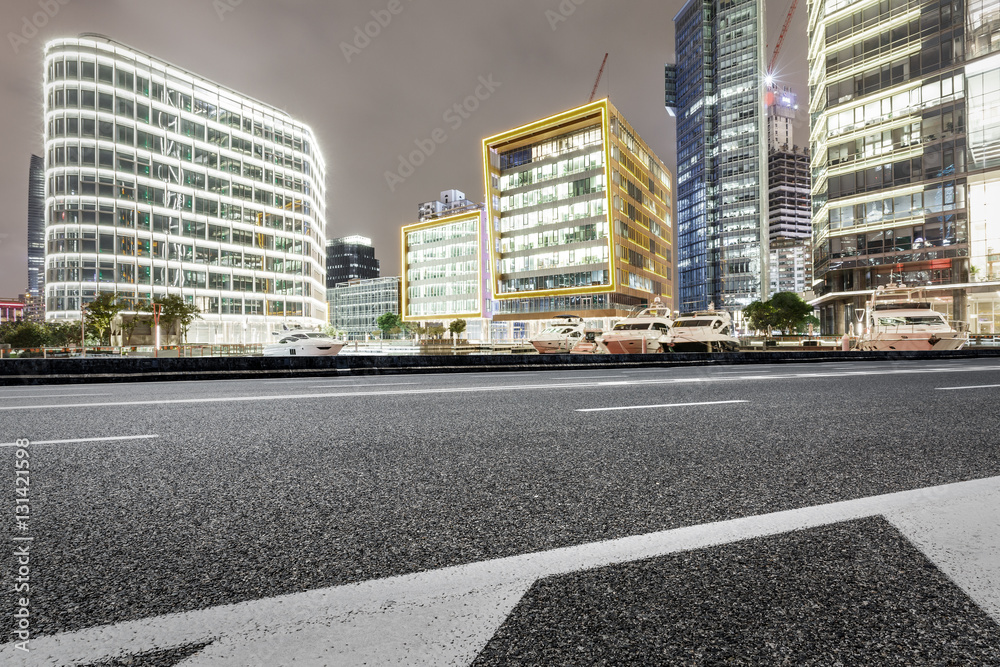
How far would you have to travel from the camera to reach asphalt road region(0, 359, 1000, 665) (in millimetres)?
1477

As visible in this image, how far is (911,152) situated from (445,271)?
254 ft

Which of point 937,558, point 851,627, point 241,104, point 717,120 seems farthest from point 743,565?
point 717,120

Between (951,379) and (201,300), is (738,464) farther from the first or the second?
(201,300)

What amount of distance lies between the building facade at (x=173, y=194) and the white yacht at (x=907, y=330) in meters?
73.5

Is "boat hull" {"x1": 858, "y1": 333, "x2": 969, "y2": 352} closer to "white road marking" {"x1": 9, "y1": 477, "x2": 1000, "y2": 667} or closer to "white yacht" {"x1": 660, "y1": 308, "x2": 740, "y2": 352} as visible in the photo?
"white yacht" {"x1": 660, "y1": 308, "x2": 740, "y2": 352}

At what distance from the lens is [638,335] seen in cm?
2311

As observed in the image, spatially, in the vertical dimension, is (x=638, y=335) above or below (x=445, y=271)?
below

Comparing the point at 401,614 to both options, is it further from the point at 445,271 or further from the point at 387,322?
the point at 387,322

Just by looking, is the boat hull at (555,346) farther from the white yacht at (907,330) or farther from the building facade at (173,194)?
the building facade at (173,194)

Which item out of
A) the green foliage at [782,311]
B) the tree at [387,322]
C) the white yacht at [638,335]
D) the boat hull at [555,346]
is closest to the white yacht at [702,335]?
the white yacht at [638,335]

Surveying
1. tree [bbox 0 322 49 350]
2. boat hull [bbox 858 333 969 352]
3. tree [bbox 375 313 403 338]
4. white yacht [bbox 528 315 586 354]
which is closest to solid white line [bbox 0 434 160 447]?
A: white yacht [bbox 528 315 586 354]

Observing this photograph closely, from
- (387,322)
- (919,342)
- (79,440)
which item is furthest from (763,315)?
(79,440)

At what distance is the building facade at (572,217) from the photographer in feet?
248

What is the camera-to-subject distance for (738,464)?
359cm
